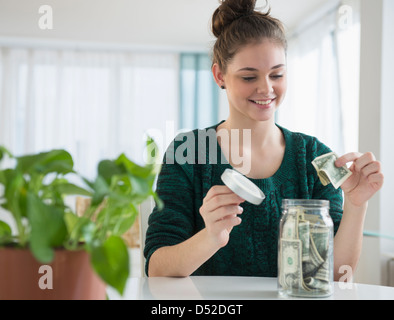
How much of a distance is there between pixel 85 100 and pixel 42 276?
591 centimetres

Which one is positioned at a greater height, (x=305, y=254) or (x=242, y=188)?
(x=242, y=188)

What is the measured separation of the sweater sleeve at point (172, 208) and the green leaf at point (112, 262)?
649 mm

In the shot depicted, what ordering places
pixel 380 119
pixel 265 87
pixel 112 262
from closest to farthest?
pixel 112 262, pixel 265 87, pixel 380 119

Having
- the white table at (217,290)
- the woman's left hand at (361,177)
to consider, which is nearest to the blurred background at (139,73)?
the woman's left hand at (361,177)

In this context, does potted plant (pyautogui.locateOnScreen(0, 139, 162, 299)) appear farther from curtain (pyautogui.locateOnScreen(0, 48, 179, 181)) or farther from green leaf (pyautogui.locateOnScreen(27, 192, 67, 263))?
curtain (pyautogui.locateOnScreen(0, 48, 179, 181))

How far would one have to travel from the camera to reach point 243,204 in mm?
1290

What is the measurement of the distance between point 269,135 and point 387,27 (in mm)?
2124

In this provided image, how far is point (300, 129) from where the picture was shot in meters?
5.25

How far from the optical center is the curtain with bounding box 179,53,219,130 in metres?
6.36

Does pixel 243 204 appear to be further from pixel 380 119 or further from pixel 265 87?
pixel 380 119

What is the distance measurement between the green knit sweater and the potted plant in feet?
1.96

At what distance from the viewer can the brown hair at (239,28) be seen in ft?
4.14
